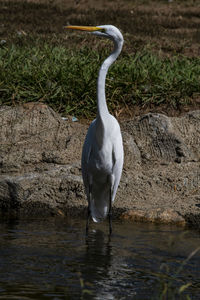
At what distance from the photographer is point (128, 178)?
5.96 meters

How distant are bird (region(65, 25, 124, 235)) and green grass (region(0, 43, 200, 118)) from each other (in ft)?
7.73

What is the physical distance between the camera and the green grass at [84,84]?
25.6 ft

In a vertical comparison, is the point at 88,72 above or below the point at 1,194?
above

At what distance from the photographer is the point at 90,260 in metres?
4.25

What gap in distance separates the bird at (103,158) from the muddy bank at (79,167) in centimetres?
31

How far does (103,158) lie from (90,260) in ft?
3.90

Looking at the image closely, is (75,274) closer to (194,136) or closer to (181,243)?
(181,243)

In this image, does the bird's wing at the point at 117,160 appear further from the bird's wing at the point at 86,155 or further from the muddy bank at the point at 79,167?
the muddy bank at the point at 79,167

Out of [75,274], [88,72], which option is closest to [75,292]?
[75,274]

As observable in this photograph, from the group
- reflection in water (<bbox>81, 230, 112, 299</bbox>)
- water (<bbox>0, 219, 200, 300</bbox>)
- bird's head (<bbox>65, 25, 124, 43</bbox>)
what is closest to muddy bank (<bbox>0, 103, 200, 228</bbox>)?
water (<bbox>0, 219, 200, 300</bbox>)

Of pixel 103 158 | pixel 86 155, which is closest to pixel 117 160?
pixel 103 158

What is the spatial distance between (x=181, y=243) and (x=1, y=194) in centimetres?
186

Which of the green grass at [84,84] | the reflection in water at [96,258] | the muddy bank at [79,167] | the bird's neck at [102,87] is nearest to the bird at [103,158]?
the bird's neck at [102,87]

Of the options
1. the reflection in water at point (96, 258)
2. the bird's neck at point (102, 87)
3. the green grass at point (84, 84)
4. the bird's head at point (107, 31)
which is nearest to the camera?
the reflection in water at point (96, 258)
